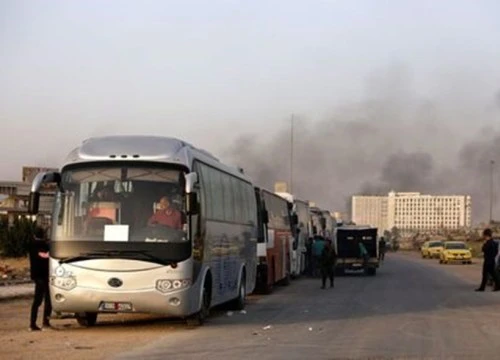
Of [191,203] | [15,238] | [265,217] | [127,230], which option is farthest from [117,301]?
[15,238]

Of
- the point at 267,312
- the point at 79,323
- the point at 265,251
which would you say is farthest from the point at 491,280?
the point at 79,323

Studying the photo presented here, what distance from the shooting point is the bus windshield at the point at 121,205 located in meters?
17.4

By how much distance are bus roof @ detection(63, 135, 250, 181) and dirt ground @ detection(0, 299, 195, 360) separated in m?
3.14

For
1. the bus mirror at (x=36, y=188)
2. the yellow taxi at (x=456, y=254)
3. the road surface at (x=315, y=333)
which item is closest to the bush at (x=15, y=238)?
the yellow taxi at (x=456, y=254)

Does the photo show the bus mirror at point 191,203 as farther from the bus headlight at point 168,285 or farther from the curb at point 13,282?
the curb at point 13,282

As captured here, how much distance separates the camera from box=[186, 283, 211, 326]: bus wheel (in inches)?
739

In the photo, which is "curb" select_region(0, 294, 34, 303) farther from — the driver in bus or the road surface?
the driver in bus

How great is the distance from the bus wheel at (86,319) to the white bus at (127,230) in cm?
5

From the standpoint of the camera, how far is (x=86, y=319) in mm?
18672

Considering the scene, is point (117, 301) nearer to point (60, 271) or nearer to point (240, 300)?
point (60, 271)

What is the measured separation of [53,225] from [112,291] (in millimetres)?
1656

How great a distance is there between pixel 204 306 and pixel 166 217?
8.09 ft

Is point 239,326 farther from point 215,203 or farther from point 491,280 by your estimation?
point 491,280

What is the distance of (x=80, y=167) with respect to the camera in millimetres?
17828
